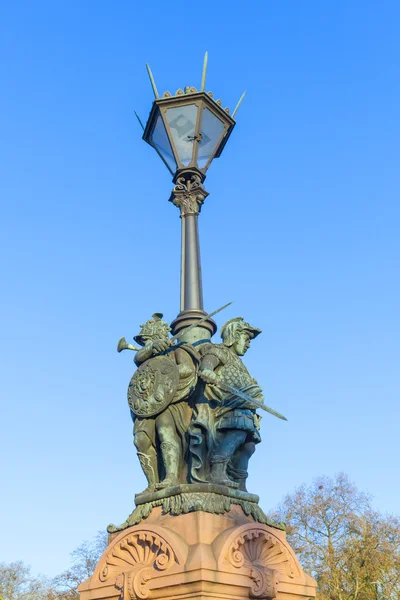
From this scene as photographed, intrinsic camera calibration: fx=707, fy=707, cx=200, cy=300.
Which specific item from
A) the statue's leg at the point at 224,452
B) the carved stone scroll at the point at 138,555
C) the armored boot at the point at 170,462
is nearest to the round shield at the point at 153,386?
the armored boot at the point at 170,462

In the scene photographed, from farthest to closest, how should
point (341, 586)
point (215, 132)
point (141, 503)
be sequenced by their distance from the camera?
point (341, 586)
point (215, 132)
point (141, 503)

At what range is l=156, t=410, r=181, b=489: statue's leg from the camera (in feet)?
20.5

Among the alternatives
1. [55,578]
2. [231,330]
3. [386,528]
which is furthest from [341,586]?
[231,330]

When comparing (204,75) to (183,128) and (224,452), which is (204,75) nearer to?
(183,128)

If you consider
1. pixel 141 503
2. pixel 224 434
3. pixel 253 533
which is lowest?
pixel 253 533

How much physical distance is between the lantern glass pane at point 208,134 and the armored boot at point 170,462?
11.5 ft

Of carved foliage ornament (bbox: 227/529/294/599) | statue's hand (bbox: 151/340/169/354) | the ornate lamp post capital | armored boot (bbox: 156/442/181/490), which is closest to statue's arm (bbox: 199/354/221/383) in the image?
statue's hand (bbox: 151/340/169/354)

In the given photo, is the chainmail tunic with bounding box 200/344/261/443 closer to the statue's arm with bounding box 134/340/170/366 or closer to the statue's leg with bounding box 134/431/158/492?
the statue's arm with bounding box 134/340/170/366

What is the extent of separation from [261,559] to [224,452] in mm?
966

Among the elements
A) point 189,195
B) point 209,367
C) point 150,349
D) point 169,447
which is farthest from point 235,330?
point 189,195

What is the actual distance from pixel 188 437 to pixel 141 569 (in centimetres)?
129

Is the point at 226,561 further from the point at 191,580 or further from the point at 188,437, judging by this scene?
the point at 188,437

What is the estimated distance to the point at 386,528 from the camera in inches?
1261

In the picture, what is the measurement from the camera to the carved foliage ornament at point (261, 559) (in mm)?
5457
